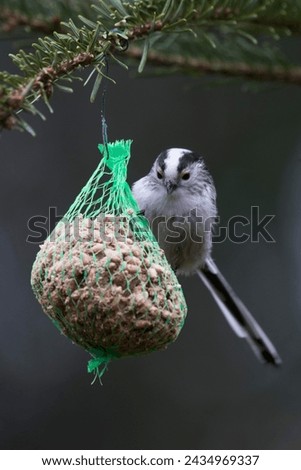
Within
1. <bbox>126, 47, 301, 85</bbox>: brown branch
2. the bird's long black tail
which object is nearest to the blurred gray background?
the bird's long black tail

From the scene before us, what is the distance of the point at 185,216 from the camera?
11.2 feet

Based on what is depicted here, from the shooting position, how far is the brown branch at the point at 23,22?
192 centimetres

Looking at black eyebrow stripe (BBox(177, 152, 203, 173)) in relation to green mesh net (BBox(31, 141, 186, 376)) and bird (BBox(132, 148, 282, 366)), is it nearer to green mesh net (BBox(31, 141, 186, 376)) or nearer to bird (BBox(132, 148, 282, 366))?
bird (BBox(132, 148, 282, 366))

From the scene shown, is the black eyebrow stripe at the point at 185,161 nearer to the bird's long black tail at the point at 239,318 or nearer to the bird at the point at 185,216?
the bird at the point at 185,216

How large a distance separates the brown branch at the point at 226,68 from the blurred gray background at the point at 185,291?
3.08 m

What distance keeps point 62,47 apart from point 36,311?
3959 mm

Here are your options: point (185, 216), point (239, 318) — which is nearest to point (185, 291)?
point (239, 318)

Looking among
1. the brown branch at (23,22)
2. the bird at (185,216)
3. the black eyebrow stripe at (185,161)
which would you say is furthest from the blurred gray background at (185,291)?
the brown branch at (23,22)

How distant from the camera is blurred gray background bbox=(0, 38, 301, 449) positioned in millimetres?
5305

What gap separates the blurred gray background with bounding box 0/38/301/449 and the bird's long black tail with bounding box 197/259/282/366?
1.37 metres

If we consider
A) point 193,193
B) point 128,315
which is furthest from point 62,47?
point 193,193

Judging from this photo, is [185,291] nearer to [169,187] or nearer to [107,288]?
[169,187]

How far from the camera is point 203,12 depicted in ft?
5.68

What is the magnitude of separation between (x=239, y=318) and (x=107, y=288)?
5.28 ft
